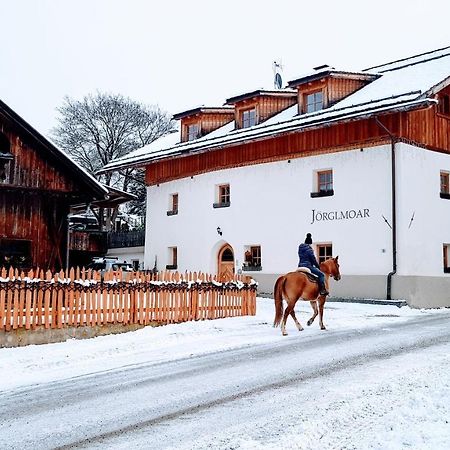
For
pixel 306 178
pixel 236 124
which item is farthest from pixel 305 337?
pixel 236 124

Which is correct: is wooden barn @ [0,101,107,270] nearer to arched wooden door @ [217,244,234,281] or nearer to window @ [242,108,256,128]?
arched wooden door @ [217,244,234,281]

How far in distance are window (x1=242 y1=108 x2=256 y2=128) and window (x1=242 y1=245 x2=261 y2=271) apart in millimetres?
5857

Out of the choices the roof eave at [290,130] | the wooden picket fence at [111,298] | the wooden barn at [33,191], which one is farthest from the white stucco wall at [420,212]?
the wooden barn at [33,191]

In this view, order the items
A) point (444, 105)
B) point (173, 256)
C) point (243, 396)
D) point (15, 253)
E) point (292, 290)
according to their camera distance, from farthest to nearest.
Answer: point (173, 256) → point (444, 105) → point (15, 253) → point (292, 290) → point (243, 396)

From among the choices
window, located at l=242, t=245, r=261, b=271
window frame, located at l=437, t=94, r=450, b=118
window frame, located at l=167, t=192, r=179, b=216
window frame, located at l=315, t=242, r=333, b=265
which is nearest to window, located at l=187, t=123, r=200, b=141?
window frame, located at l=167, t=192, r=179, b=216

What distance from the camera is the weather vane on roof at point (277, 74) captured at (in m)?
36.3

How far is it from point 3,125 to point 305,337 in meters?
10.5

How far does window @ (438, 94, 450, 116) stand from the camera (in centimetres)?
2372

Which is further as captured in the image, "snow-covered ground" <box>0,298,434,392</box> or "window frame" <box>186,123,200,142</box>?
"window frame" <box>186,123,200,142</box>

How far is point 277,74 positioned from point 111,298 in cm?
2588

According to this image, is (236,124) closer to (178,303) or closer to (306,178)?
(306,178)

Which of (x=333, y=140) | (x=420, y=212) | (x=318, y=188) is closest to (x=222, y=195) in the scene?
(x=318, y=188)

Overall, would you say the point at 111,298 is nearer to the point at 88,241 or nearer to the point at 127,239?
the point at 88,241

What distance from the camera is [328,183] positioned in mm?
24328
